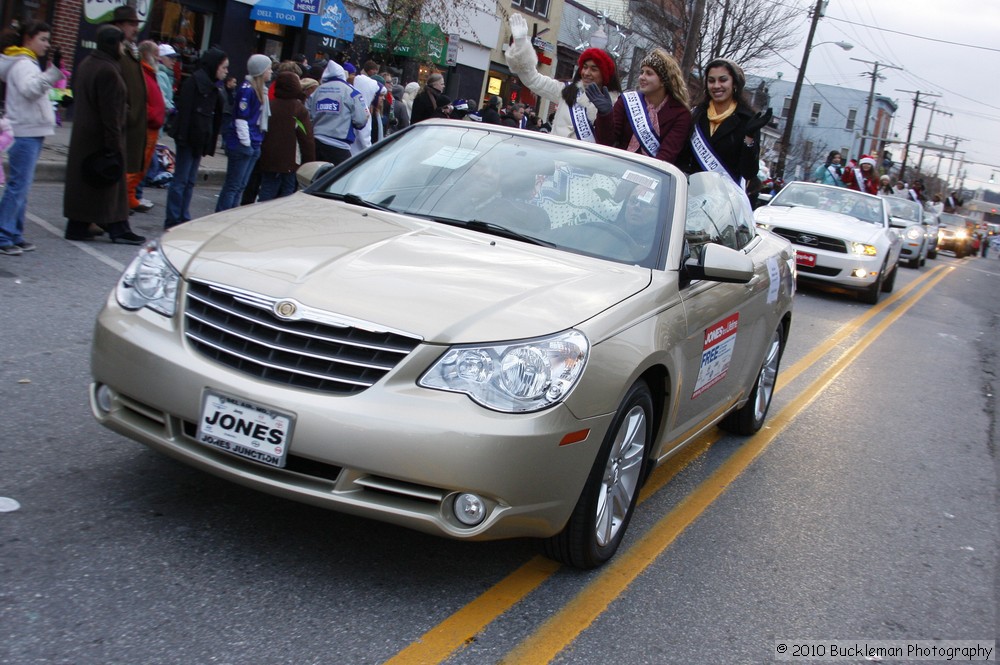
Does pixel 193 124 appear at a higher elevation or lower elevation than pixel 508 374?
higher

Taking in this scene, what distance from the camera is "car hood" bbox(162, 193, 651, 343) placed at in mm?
3346

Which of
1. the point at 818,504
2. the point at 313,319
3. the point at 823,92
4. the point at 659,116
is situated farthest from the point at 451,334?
the point at 823,92

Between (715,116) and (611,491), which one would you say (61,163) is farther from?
(611,491)

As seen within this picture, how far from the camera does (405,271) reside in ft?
11.9

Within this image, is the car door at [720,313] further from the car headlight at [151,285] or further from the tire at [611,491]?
the car headlight at [151,285]

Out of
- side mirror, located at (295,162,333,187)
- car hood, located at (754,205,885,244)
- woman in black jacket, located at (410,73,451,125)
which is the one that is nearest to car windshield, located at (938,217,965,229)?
car hood, located at (754,205,885,244)

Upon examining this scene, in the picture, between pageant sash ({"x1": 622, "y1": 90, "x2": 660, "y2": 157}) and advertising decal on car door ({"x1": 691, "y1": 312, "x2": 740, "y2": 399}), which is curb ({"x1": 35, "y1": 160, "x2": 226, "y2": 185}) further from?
advertising decal on car door ({"x1": 691, "y1": 312, "x2": 740, "y2": 399})

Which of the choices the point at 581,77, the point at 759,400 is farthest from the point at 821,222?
the point at 759,400

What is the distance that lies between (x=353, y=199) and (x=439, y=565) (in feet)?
5.68

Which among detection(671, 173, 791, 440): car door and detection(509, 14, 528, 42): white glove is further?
detection(509, 14, 528, 42): white glove

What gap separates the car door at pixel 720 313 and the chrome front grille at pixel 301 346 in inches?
56.1

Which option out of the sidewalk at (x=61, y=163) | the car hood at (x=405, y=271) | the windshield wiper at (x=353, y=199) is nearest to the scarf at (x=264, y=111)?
the sidewalk at (x=61, y=163)

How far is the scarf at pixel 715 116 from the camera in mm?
7598

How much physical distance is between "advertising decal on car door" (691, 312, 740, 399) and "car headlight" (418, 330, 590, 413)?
4.41 feet
